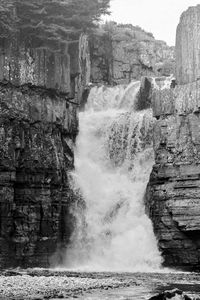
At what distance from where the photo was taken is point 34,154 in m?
40.8

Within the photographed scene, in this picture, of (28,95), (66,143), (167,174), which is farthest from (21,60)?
(167,174)

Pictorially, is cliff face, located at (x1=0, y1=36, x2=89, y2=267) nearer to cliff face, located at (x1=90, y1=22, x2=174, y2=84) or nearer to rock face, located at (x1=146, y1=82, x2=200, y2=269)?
rock face, located at (x1=146, y1=82, x2=200, y2=269)

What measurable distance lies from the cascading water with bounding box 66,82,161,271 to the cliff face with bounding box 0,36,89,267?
4.16 ft

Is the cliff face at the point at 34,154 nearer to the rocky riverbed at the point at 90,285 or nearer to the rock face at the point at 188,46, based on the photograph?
the rocky riverbed at the point at 90,285

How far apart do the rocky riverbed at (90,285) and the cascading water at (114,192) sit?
14.2 ft

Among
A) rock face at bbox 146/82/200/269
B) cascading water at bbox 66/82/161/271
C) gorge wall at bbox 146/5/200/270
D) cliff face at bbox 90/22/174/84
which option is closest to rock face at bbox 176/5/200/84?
gorge wall at bbox 146/5/200/270

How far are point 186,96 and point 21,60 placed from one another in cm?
1172

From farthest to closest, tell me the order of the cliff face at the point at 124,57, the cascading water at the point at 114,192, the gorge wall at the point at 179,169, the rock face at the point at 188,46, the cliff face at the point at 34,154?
the cliff face at the point at 124,57 < the rock face at the point at 188,46 < the cascading water at the point at 114,192 < the gorge wall at the point at 179,169 < the cliff face at the point at 34,154

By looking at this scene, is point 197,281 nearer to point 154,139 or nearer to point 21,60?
point 154,139

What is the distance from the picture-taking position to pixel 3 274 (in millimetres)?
33094

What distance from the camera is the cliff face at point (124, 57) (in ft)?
199

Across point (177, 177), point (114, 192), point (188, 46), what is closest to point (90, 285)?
point (177, 177)

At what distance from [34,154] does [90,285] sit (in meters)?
13.6

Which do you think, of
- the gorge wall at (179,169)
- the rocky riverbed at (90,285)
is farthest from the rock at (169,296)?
the gorge wall at (179,169)
